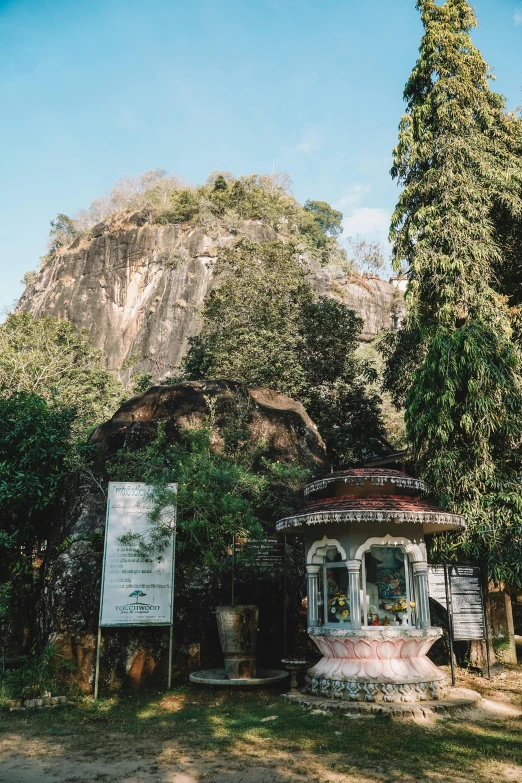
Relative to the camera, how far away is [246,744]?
6.06 m

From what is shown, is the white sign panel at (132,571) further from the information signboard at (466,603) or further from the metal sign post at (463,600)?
the information signboard at (466,603)

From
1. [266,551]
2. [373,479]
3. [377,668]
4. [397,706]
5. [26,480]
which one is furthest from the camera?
[26,480]

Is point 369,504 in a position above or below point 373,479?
below

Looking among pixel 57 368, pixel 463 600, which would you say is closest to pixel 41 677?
pixel 463 600

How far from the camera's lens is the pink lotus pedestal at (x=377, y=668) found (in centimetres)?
763

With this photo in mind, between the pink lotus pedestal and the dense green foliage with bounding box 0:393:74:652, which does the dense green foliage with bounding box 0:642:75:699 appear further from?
the pink lotus pedestal

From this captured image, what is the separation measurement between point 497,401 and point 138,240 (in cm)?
4022

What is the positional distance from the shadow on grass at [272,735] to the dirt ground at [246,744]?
1 centimetres

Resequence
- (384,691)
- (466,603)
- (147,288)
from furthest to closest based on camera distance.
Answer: (147,288), (466,603), (384,691)

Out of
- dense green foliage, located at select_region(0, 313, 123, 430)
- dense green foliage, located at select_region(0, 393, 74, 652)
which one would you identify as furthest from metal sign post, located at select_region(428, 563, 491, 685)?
dense green foliage, located at select_region(0, 313, 123, 430)

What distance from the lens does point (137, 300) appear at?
149ft

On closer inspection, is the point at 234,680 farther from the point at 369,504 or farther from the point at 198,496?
the point at 369,504

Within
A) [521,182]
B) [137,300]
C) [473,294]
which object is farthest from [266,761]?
[137,300]

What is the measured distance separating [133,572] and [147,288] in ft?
126
